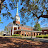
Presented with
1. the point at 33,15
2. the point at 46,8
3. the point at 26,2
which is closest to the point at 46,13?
the point at 46,8

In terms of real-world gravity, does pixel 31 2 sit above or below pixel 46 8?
above

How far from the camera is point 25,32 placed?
4878 cm

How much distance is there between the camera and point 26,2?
9.12m

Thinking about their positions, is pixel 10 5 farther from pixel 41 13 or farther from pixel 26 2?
pixel 41 13

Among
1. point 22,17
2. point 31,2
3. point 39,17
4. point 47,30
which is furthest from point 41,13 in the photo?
point 47,30

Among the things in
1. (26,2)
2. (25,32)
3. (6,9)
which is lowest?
(25,32)

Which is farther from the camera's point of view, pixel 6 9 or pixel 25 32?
pixel 25 32

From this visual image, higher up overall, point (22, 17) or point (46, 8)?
point (46, 8)

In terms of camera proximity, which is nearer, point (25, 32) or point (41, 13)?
point (41, 13)

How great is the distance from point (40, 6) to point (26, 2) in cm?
182

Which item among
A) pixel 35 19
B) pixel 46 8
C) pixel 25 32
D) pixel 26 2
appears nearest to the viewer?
pixel 26 2

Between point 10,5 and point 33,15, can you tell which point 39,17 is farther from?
point 10,5

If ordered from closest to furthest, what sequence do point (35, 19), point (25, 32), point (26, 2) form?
point (26, 2) → point (35, 19) → point (25, 32)

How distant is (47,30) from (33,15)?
140 feet
